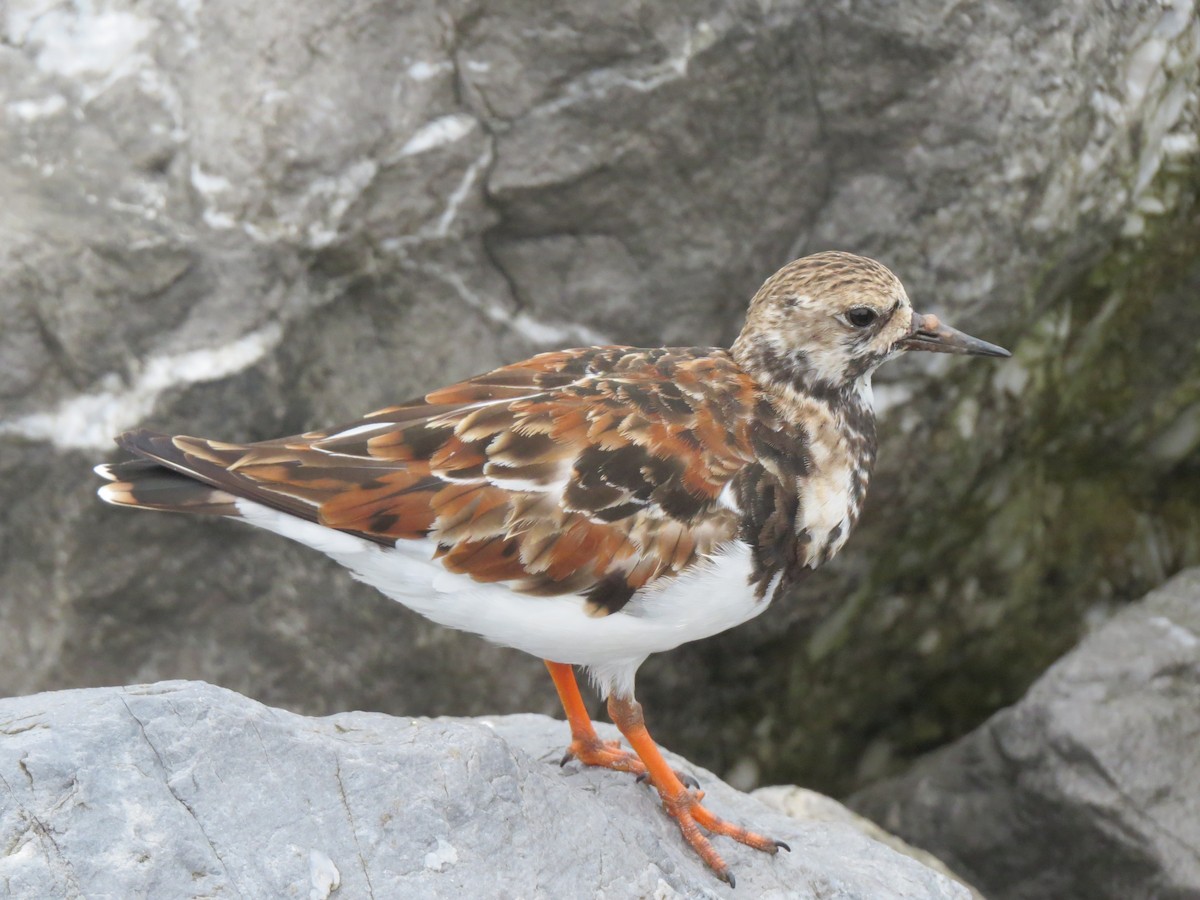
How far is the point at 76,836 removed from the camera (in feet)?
10.3

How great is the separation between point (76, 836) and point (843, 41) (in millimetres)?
3966

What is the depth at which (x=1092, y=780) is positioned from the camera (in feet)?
17.4

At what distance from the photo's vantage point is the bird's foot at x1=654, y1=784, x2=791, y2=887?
14.0 ft

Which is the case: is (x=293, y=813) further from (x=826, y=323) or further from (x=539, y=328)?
(x=539, y=328)

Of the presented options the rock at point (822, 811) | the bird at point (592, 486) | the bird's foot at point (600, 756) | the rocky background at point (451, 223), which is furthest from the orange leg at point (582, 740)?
the rocky background at point (451, 223)

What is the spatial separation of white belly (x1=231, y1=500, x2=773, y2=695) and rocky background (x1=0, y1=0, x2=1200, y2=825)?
5.27 feet

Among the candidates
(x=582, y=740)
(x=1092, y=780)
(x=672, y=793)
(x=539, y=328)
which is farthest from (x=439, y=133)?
(x=1092, y=780)

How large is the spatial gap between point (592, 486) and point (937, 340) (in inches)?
50.5

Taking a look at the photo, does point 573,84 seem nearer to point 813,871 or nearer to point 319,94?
point 319,94

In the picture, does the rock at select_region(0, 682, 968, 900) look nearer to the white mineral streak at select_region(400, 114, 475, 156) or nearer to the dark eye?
the dark eye

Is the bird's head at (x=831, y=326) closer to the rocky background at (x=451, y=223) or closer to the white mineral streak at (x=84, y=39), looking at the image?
the rocky background at (x=451, y=223)

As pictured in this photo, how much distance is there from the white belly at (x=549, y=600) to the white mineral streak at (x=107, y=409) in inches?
57.9

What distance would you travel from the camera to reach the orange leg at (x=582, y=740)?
456cm

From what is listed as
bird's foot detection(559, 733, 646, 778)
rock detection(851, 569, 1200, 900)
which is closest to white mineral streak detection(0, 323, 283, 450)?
bird's foot detection(559, 733, 646, 778)
